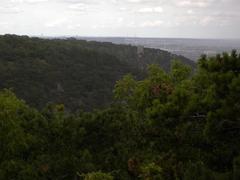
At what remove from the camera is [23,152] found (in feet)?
61.9

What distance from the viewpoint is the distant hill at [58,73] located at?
79.6 metres

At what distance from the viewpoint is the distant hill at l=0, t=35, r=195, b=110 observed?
79.6 meters

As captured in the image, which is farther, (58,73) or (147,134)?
(58,73)

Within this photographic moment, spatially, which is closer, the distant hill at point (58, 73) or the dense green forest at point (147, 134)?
the dense green forest at point (147, 134)

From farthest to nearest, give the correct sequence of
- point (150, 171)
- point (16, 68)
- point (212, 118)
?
point (16, 68) < point (150, 171) < point (212, 118)

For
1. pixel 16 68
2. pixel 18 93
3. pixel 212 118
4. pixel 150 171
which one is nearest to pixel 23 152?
pixel 150 171

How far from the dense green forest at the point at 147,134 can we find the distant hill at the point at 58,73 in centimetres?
5138

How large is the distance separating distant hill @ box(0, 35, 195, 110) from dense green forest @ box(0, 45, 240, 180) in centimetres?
5138

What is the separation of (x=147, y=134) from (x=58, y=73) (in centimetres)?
8376

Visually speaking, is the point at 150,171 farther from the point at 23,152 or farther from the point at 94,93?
the point at 94,93

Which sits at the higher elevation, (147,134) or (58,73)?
(147,134)

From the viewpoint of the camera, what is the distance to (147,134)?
651 inches

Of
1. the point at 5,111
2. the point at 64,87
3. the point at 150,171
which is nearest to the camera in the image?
the point at 150,171

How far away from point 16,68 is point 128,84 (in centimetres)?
6461
